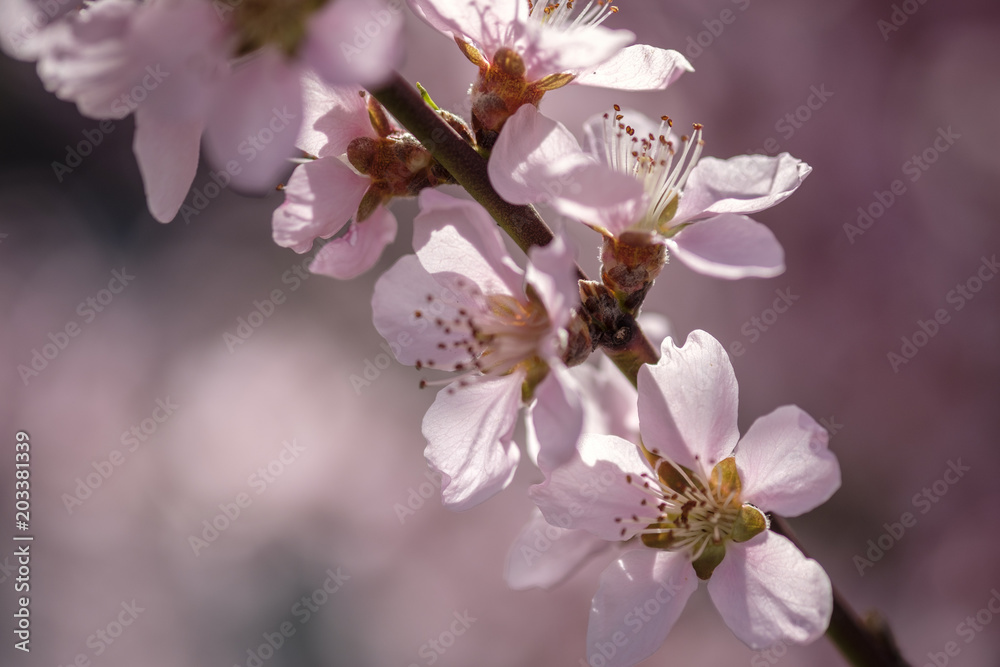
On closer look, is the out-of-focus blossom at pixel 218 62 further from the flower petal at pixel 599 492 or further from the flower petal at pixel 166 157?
the flower petal at pixel 599 492

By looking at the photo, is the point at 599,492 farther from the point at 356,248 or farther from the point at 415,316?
the point at 356,248

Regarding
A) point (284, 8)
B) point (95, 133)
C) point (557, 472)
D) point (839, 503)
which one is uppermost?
point (284, 8)

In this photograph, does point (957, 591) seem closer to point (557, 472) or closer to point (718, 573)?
point (718, 573)

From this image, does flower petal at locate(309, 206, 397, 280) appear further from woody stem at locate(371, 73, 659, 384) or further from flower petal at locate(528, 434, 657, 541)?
flower petal at locate(528, 434, 657, 541)

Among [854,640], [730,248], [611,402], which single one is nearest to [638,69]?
[730,248]

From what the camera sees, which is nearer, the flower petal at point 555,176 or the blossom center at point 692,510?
the flower petal at point 555,176

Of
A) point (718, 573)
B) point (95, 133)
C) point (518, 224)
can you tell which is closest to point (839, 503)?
point (718, 573)

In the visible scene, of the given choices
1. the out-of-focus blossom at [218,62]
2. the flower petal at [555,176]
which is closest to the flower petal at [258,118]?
the out-of-focus blossom at [218,62]
